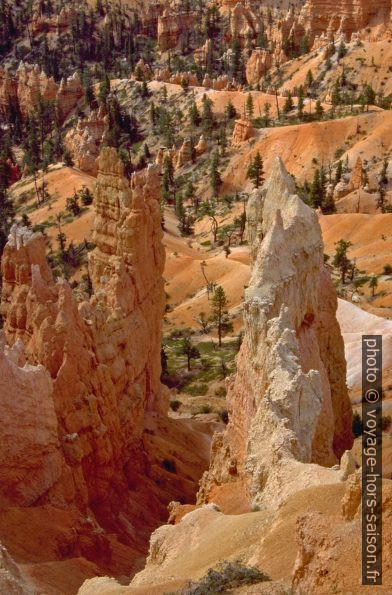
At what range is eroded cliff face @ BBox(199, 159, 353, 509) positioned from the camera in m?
17.7

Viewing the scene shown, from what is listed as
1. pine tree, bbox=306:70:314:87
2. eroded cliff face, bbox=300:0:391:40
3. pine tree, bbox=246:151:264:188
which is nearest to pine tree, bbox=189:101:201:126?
pine tree, bbox=306:70:314:87

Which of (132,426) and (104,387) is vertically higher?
(104,387)

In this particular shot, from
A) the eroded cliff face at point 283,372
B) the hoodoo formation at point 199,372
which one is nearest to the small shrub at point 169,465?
the hoodoo formation at point 199,372

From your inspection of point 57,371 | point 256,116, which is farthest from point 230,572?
point 256,116

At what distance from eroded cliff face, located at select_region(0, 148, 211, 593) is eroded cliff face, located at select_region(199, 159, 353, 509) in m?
4.92

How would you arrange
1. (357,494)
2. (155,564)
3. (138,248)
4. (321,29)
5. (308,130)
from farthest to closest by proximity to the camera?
(321,29) → (308,130) → (138,248) → (155,564) → (357,494)

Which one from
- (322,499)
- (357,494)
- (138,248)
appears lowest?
(138,248)

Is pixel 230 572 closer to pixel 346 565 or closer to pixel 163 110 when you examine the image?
pixel 346 565

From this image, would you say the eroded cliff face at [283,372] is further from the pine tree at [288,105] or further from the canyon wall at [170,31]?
the canyon wall at [170,31]

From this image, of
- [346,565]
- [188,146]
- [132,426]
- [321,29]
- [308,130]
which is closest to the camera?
[346,565]

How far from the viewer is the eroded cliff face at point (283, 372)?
1770cm

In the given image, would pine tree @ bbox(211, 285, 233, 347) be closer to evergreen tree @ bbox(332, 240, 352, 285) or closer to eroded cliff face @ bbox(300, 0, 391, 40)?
evergreen tree @ bbox(332, 240, 352, 285)

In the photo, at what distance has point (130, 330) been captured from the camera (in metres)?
33.0

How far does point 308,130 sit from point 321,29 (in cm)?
5334
